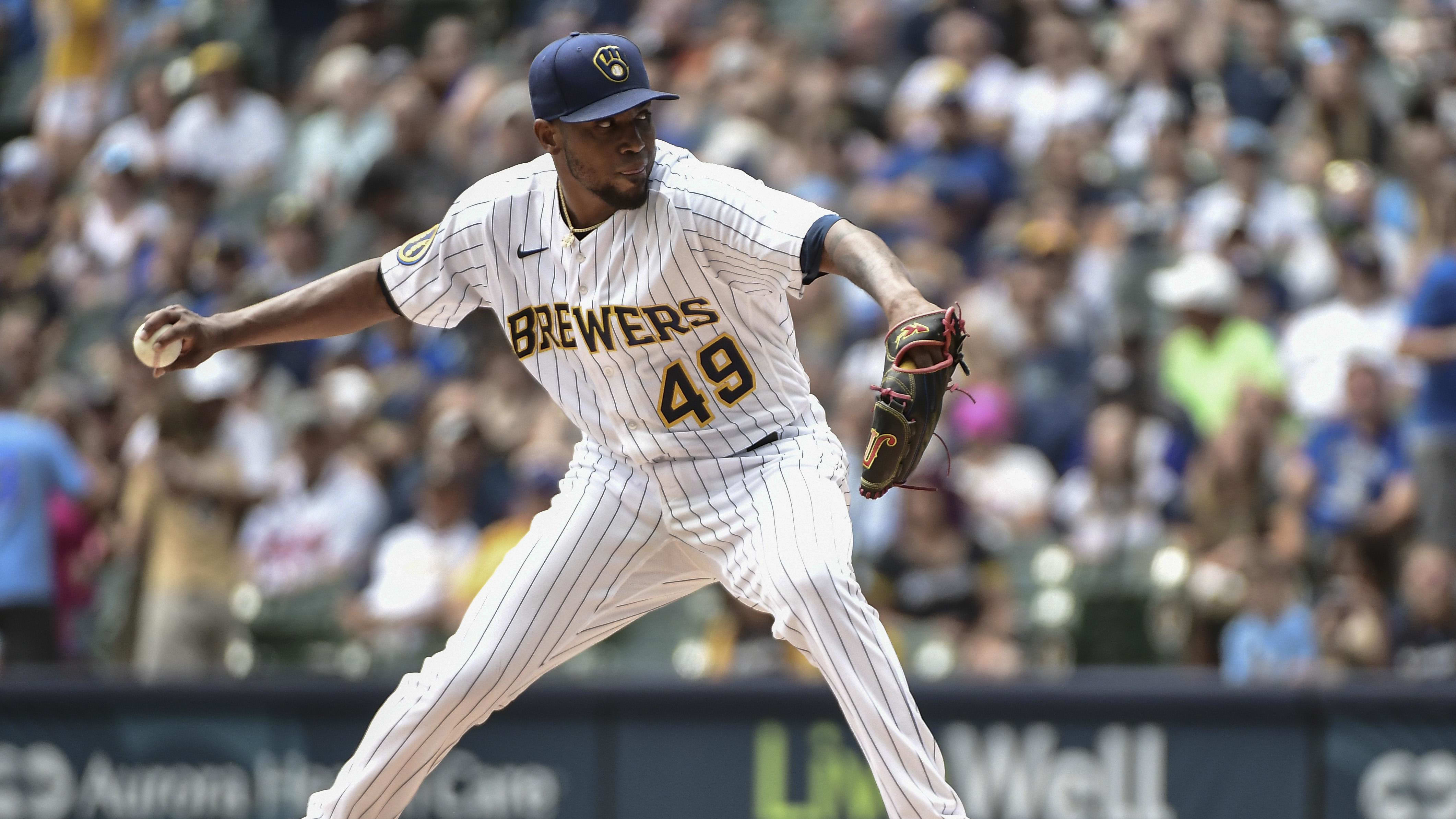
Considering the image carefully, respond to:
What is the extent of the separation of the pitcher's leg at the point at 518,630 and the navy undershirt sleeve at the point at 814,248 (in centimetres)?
77

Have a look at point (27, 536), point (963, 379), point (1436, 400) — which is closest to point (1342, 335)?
point (1436, 400)

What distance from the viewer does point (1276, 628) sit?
284 inches

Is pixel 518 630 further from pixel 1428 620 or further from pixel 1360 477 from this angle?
pixel 1360 477

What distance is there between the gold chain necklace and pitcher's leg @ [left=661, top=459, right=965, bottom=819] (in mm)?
756

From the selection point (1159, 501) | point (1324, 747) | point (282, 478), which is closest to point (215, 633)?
point (282, 478)

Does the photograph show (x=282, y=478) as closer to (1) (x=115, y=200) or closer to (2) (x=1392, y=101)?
(1) (x=115, y=200)

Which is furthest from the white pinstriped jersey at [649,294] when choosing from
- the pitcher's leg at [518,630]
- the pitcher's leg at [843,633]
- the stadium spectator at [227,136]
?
the stadium spectator at [227,136]

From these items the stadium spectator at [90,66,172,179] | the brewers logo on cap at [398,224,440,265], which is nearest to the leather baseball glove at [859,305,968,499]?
the brewers logo on cap at [398,224,440,265]

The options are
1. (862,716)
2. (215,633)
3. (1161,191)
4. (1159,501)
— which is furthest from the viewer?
(1161,191)

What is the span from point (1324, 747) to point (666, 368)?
3.61 metres

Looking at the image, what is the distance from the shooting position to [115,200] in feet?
39.9

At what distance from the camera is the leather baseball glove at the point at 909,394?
354 cm

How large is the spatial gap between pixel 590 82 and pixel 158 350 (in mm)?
1263

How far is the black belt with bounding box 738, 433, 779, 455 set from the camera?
4.28 metres
